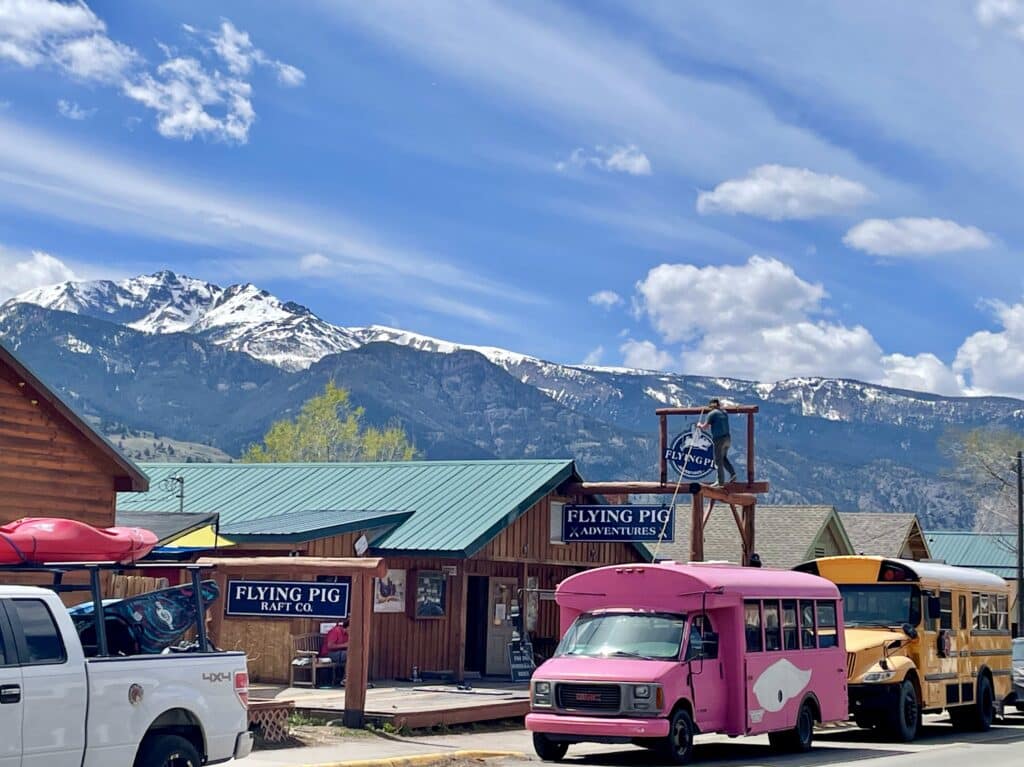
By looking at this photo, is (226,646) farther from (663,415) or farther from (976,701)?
(976,701)

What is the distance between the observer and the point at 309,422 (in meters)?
104

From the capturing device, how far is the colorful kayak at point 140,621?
13.2 metres

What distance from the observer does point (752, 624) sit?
19.4 m

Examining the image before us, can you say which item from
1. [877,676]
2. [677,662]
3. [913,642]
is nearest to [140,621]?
[677,662]

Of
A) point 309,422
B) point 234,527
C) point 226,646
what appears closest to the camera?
point 226,646

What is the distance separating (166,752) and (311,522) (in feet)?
57.7

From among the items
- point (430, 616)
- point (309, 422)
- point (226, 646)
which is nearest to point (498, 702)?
point (226, 646)

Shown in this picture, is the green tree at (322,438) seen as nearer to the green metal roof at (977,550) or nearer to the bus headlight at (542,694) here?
the green metal roof at (977,550)

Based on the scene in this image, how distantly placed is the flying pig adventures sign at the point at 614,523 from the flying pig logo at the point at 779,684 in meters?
8.13

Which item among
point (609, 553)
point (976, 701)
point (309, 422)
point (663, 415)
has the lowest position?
point (976, 701)

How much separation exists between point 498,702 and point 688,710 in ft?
18.1

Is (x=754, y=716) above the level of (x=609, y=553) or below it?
below

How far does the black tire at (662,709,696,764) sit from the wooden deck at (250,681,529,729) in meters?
4.36

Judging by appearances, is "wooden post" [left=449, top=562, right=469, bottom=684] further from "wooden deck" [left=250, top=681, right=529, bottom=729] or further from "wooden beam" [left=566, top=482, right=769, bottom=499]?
"wooden beam" [left=566, top=482, right=769, bottom=499]
